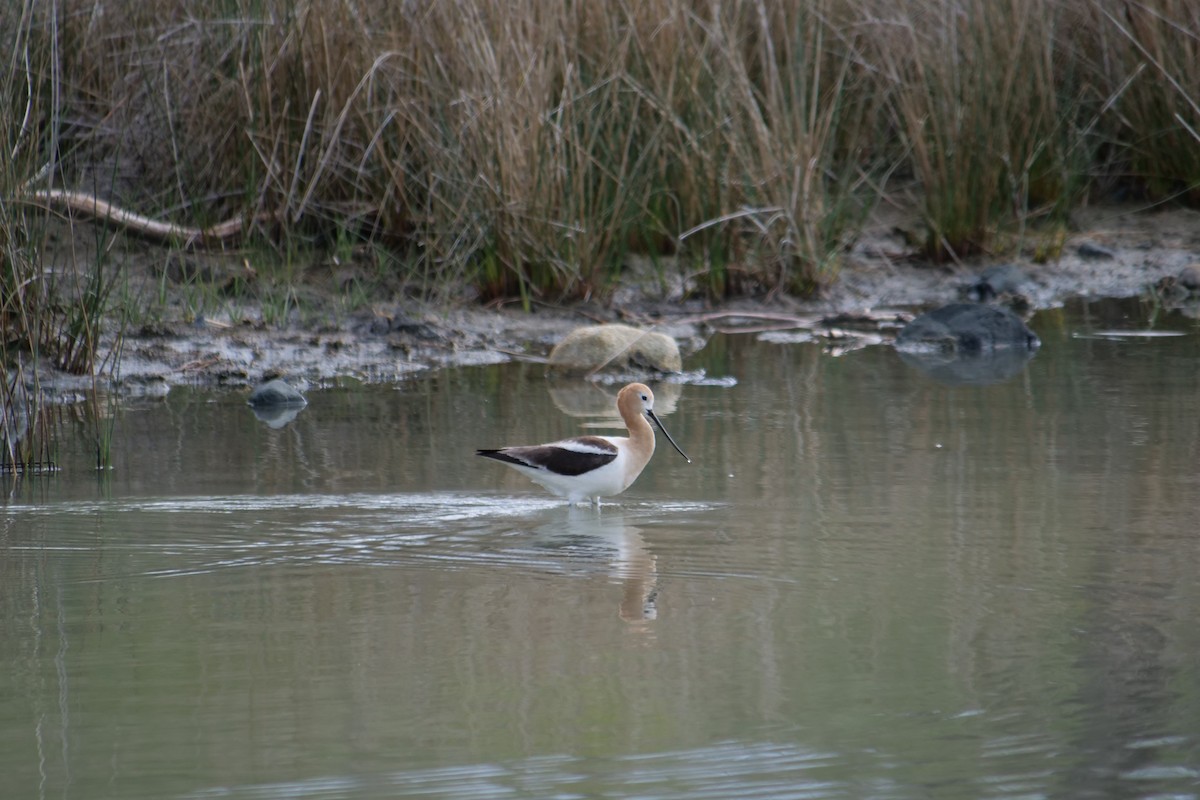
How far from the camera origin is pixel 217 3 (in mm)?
9172

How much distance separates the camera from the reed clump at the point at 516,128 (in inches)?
336

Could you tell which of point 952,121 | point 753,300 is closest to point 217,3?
point 753,300

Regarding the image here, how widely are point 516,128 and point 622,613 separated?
475 centimetres

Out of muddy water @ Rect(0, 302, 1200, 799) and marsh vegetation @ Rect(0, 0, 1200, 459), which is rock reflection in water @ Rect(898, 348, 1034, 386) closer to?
muddy water @ Rect(0, 302, 1200, 799)

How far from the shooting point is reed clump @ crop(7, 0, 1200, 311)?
854 cm

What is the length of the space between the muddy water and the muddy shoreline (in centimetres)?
110

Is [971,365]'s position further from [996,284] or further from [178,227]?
[178,227]

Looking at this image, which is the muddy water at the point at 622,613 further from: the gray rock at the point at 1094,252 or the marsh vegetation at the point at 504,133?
the gray rock at the point at 1094,252

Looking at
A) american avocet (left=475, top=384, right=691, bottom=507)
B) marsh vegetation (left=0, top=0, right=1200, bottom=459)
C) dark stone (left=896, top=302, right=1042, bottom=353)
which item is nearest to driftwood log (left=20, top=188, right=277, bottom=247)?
marsh vegetation (left=0, top=0, right=1200, bottom=459)

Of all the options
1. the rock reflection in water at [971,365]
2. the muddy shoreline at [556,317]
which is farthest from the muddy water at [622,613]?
the muddy shoreline at [556,317]

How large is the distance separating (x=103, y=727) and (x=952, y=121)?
24.2 ft

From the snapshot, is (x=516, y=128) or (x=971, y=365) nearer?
(x=971, y=365)

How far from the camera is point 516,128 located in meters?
8.46

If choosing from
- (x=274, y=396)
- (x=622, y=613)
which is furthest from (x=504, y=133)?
(x=622, y=613)
